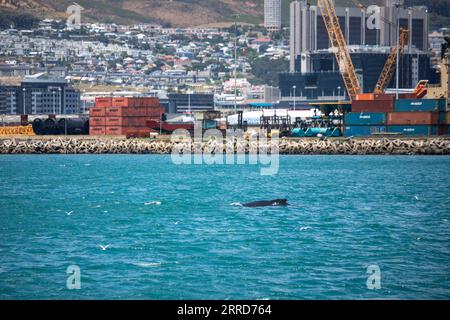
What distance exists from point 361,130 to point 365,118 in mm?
1524

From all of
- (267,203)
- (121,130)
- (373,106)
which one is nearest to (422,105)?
(373,106)

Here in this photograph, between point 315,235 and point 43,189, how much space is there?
91.6ft

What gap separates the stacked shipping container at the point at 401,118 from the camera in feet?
347

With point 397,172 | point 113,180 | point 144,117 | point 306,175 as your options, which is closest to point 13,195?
point 113,180

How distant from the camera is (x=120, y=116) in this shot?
124 metres

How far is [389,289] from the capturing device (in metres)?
26.1

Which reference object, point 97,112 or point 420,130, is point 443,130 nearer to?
point 420,130

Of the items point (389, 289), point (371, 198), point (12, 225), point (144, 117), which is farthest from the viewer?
point (144, 117)

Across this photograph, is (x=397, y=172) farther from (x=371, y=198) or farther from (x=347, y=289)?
(x=347, y=289)

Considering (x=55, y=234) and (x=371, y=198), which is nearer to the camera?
(x=55, y=234)

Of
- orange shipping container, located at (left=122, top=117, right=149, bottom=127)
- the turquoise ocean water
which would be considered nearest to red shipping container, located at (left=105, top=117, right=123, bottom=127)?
orange shipping container, located at (left=122, top=117, right=149, bottom=127)

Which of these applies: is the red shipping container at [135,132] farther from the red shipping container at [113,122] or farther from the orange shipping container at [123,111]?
the orange shipping container at [123,111]

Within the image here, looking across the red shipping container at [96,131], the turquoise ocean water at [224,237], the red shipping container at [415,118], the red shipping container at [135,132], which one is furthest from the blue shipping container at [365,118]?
the turquoise ocean water at [224,237]

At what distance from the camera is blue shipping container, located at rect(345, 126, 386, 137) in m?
108
